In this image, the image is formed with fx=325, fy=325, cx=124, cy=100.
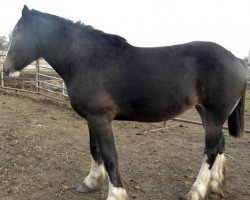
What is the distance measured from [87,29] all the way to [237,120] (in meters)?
2.16

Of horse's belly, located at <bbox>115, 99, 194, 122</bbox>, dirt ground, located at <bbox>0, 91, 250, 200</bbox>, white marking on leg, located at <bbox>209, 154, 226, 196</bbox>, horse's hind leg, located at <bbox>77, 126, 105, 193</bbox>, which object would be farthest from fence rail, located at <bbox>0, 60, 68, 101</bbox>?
white marking on leg, located at <bbox>209, 154, 226, 196</bbox>

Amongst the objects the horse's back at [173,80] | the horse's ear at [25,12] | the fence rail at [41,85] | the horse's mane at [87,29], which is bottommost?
the fence rail at [41,85]

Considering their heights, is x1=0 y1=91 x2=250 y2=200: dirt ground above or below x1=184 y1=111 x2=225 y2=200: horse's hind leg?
below

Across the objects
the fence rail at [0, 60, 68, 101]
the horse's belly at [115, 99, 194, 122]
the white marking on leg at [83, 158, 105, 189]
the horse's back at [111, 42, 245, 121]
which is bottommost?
the white marking on leg at [83, 158, 105, 189]

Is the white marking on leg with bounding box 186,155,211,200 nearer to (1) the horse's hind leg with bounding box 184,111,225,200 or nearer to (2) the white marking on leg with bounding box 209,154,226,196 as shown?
(1) the horse's hind leg with bounding box 184,111,225,200

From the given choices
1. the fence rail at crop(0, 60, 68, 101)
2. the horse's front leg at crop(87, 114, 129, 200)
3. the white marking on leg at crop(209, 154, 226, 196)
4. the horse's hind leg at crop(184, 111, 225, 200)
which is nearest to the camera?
the horse's front leg at crop(87, 114, 129, 200)

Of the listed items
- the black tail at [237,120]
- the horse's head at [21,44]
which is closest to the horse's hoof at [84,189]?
the horse's head at [21,44]

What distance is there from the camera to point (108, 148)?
345 centimetres

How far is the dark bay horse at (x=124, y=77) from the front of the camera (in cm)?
→ 345

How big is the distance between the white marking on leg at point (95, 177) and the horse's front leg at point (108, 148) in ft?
1.68

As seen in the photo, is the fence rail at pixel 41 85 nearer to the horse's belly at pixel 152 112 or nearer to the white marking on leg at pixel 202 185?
the horse's belly at pixel 152 112

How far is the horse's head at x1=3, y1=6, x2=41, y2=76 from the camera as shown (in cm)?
366

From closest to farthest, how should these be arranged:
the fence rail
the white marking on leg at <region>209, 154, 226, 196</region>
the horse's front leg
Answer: the horse's front leg, the white marking on leg at <region>209, 154, 226, 196</region>, the fence rail

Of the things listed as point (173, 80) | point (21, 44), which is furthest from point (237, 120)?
point (21, 44)
